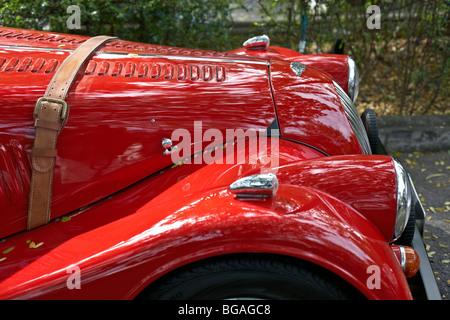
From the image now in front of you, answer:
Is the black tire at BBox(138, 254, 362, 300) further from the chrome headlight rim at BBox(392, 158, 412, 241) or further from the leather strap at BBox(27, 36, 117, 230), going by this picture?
the leather strap at BBox(27, 36, 117, 230)

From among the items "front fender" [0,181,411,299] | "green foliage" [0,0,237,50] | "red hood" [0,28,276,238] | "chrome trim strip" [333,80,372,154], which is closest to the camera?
"front fender" [0,181,411,299]

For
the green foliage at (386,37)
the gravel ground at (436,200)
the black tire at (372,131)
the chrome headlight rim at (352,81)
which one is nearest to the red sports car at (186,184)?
the black tire at (372,131)

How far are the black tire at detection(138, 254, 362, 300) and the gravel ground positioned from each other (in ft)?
4.33

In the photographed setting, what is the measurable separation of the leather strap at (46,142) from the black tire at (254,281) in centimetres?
71

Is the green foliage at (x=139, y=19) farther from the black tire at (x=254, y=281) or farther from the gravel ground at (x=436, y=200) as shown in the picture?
the black tire at (x=254, y=281)

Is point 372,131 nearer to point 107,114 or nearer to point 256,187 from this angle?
point 256,187

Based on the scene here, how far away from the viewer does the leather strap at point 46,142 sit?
6.53ft

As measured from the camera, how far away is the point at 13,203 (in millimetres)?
2041

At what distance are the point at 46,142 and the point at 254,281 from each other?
1066mm

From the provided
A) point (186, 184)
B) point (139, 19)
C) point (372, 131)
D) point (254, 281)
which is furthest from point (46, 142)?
point (139, 19)

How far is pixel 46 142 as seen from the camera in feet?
6.55

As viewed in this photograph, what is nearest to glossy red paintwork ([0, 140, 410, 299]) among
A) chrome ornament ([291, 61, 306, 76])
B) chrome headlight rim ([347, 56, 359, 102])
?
chrome ornament ([291, 61, 306, 76])

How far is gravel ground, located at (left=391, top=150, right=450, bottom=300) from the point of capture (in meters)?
3.29

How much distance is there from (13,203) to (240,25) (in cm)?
527
